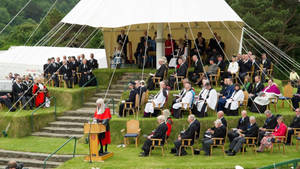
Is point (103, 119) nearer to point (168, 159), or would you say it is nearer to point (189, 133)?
point (168, 159)

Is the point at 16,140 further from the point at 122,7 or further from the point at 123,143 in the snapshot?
the point at 122,7

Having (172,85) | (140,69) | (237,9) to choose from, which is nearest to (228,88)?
(172,85)

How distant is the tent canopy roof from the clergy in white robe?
3.55m

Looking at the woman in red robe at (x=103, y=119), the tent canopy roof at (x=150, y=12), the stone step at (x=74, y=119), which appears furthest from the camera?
the tent canopy roof at (x=150, y=12)

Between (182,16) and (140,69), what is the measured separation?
12.8ft

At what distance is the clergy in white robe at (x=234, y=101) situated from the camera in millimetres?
17625

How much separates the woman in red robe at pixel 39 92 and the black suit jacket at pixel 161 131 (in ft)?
23.5

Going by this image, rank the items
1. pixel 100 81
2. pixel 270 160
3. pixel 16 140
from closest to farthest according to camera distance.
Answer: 1. pixel 270 160
2. pixel 16 140
3. pixel 100 81

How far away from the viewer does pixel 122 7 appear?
21.1 metres

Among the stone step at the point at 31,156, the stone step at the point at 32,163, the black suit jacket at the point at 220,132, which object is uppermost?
the black suit jacket at the point at 220,132

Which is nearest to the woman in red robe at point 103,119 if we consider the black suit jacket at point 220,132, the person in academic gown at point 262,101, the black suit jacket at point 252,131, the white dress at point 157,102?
the white dress at point 157,102

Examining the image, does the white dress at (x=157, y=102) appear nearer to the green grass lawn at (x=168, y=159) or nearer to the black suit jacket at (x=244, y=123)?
the green grass lawn at (x=168, y=159)

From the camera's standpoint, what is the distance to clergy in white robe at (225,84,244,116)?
17625mm

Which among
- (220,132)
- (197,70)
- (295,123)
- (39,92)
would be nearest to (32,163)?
(39,92)
